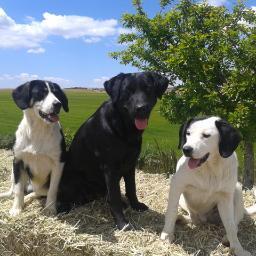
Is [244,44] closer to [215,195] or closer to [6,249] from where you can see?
[215,195]

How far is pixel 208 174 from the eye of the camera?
13.9ft

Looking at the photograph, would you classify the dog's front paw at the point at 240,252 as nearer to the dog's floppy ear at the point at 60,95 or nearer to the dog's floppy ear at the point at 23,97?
the dog's floppy ear at the point at 60,95

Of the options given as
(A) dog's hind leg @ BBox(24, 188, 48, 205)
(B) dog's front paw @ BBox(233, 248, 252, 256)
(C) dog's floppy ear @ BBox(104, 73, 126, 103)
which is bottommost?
(B) dog's front paw @ BBox(233, 248, 252, 256)

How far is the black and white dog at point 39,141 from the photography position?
4688 mm

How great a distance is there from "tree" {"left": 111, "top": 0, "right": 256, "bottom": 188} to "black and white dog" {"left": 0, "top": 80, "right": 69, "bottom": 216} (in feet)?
7.93

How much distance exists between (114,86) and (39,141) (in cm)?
106

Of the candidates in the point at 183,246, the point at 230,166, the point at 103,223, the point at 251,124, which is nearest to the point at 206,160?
the point at 230,166

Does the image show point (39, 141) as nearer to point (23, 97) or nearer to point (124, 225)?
point (23, 97)

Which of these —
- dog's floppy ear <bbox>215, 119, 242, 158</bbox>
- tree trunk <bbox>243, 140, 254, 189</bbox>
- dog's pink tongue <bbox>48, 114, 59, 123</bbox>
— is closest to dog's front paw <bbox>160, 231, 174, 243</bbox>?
dog's floppy ear <bbox>215, 119, 242, 158</bbox>

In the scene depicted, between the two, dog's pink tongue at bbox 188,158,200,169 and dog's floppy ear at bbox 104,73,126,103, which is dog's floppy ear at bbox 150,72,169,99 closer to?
dog's floppy ear at bbox 104,73,126,103

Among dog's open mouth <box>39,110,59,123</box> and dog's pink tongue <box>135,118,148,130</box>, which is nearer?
dog's pink tongue <box>135,118,148,130</box>

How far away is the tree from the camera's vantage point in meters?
6.51

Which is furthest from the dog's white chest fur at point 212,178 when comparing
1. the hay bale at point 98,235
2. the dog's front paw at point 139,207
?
the dog's front paw at point 139,207

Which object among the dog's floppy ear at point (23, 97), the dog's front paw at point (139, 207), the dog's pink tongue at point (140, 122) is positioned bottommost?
the dog's front paw at point (139, 207)
